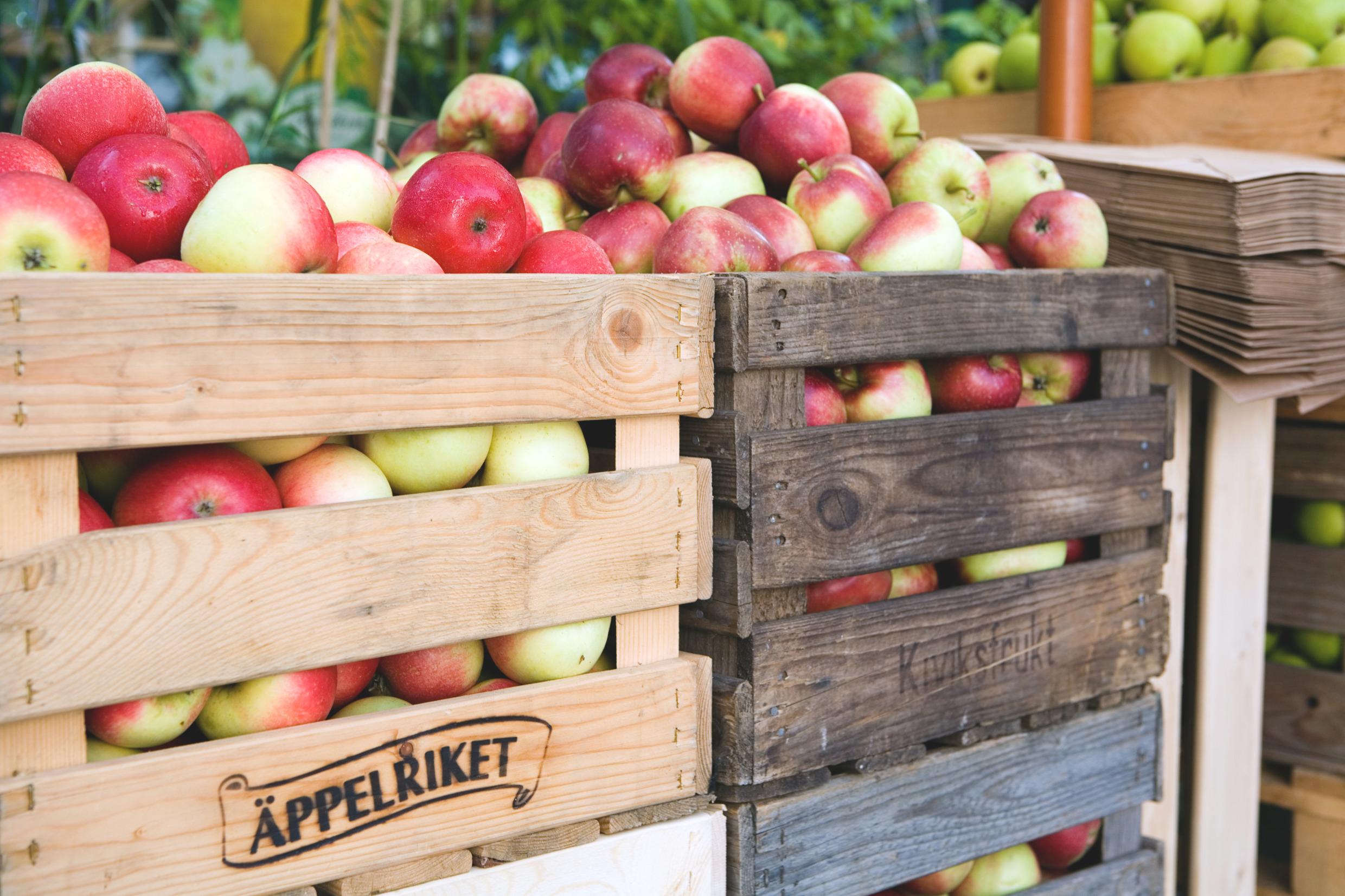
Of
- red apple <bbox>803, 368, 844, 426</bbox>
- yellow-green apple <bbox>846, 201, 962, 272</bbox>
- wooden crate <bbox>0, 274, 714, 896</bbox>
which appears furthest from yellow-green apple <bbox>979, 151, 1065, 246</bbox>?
wooden crate <bbox>0, 274, 714, 896</bbox>

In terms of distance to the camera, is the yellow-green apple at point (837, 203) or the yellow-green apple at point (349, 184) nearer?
the yellow-green apple at point (349, 184)

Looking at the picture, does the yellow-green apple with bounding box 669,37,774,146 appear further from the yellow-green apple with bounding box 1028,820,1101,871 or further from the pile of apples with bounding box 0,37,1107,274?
the yellow-green apple with bounding box 1028,820,1101,871

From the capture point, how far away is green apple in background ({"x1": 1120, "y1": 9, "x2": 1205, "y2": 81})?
2514 mm

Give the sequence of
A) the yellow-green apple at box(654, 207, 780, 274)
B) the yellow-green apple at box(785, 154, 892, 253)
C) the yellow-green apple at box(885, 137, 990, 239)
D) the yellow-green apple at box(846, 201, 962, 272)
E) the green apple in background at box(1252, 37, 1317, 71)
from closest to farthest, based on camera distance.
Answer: the yellow-green apple at box(654, 207, 780, 274)
the yellow-green apple at box(846, 201, 962, 272)
the yellow-green apple at box(785, 154, 892, 253)
the yellow-green apple at box(885, 137, 990, 239)
the green apple in background at box(1252, 37, 1317, 71)

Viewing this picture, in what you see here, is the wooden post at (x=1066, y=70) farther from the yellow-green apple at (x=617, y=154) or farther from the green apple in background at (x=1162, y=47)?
the yellow-green apple at (x=617, y=154)

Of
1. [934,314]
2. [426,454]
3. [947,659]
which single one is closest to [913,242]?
[934,314]

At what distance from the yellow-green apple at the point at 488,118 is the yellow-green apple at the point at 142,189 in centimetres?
74

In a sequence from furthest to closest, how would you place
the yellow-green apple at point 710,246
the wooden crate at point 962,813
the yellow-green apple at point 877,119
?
the yellow-green apple at point 877,119, the yellow-green apple at point 710,246, the wooden crate at point 962,813

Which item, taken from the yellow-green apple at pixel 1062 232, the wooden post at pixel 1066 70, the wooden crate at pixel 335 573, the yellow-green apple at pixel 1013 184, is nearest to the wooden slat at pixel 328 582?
the wooden crate at pixel 335 573

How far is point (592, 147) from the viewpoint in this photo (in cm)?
163

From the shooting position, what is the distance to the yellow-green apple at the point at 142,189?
1.19 m

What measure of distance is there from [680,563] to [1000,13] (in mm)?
3664

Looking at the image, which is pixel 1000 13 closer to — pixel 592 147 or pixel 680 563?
pixel 592 147

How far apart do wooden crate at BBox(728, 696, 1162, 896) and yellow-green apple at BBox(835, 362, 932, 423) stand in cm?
45
